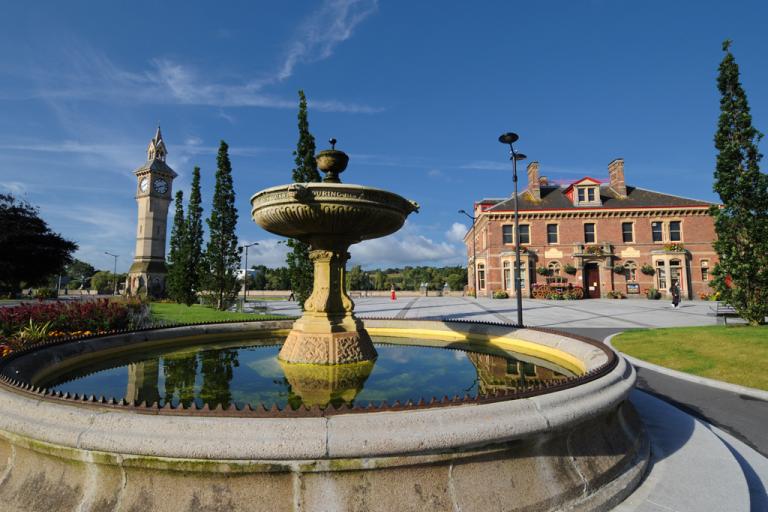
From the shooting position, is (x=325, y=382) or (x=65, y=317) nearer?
(x=325, y=382)

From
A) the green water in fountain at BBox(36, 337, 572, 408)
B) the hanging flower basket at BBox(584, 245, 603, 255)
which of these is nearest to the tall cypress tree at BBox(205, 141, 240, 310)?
the green water in fountain at BBox(36, 337, 572, 408)

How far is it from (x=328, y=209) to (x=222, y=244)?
2463 centimetres

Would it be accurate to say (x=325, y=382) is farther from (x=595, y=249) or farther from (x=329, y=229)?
(x=595, y=249)

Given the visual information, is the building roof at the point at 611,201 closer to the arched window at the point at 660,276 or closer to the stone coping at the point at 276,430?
the arched window at the point at 660,276

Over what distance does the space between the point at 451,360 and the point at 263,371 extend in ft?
10.6

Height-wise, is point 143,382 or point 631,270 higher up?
point 631,270

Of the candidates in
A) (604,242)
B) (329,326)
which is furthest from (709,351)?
(604,242)

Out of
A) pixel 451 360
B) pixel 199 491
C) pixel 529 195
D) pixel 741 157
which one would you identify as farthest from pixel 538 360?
pixel 529 195

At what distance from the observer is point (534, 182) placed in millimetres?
41969

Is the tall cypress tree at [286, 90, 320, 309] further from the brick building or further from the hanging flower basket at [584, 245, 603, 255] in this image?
the hanging flower basket at [584, 245, 603, 255]

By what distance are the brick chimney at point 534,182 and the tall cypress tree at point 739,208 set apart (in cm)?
2802

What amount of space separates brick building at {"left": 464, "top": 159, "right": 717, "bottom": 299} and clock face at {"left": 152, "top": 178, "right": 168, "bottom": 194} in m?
52.0

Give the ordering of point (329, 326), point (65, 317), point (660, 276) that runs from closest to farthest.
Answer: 1. point (329, 326)
2. point (65, 317)
3. point (660, 276)

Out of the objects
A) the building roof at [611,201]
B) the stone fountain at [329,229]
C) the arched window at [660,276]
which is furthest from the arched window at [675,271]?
the stone fountain at [329,229]
